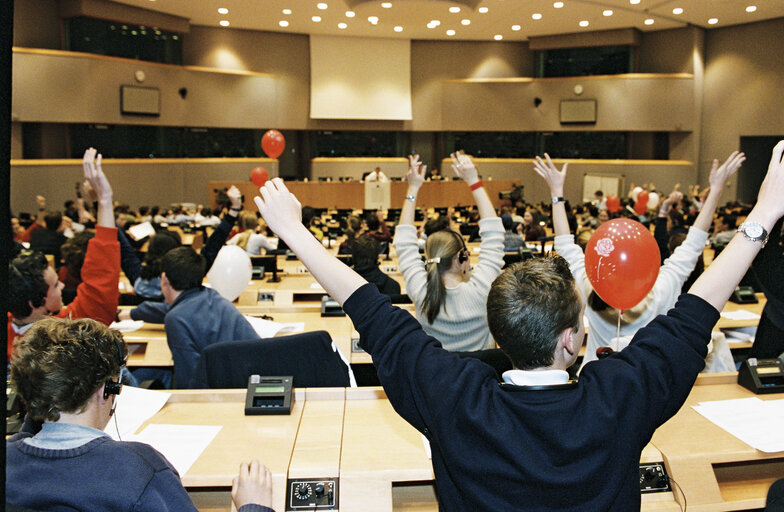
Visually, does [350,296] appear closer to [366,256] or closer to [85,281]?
[85,281]

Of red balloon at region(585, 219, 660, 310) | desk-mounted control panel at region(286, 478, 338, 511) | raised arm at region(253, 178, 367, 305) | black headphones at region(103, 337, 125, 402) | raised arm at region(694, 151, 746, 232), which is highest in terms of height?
raised arm at region(694, 151, 746, 232)

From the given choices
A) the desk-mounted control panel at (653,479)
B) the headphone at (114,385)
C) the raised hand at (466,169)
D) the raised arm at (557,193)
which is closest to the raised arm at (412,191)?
the raised hand at (466,169)

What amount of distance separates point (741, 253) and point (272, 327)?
287 centimetres

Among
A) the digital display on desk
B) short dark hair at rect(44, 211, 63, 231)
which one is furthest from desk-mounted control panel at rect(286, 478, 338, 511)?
short dark hair at rect(44, 211, 63, 231)

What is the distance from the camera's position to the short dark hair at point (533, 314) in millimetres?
1257

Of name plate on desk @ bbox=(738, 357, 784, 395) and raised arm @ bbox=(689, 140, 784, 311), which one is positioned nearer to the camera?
raised arm @ bbox=(689, 140, 784, 311)

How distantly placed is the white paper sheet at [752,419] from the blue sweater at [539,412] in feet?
2.96

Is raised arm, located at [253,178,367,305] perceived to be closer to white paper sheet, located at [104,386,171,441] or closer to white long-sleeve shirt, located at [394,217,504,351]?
white paper sheet, located at [104,386,171,441]

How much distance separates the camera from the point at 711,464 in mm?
1857

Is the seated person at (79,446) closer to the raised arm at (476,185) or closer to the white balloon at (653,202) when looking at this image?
the raised arm at (476,185)

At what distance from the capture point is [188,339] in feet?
9.91

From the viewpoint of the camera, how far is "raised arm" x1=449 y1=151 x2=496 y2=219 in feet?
10.4

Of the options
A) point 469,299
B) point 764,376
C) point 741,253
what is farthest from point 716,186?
point 741,253

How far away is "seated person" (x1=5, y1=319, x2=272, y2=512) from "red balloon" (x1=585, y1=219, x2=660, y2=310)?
1.57 meters
